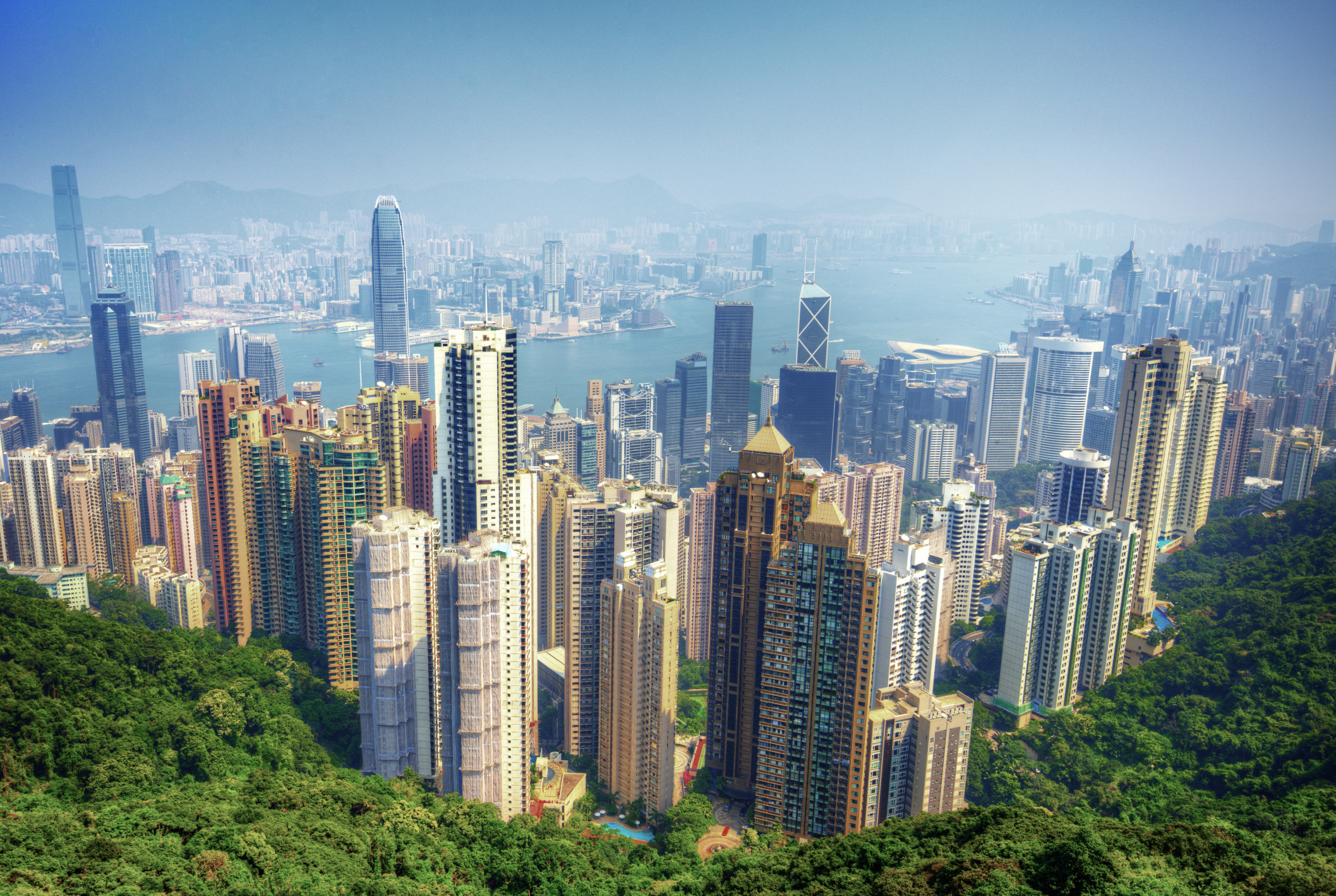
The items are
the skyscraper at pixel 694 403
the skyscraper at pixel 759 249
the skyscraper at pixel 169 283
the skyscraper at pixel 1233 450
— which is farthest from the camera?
the skyscraper at pixel 169 283

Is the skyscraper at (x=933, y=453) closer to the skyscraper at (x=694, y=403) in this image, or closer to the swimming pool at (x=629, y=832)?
the skyscraper at (x=694, y=403)

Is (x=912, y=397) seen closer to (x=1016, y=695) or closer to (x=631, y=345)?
(x=631, y=345)

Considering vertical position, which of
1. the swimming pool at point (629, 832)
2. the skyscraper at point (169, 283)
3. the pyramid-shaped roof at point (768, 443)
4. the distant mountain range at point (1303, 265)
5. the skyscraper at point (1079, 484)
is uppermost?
the distant mountain range at point (1303, 265)

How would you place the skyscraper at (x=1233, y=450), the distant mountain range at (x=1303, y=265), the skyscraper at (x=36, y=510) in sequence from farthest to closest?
the skyscraper at (x=1233, y=450), the distant mountain range at (x=1303, y=265), the skyscraper at (x=36, y=510)

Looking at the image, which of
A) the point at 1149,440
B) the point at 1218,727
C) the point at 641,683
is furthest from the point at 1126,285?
the point at 641,683

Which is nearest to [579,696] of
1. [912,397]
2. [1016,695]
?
[1016,695]

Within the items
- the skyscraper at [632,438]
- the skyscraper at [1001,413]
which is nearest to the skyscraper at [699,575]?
the skyscraper at [632,438]

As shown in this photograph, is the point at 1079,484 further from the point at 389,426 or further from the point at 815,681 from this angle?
the point at 389,426

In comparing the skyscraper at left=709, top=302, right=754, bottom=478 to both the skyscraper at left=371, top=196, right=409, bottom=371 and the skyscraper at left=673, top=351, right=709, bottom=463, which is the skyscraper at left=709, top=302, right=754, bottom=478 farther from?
the skyscraper at left=371, top=196, right=409, bottom=371
